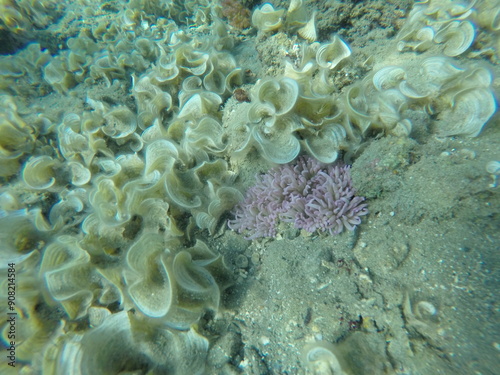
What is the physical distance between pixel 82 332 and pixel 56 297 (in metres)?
0.39

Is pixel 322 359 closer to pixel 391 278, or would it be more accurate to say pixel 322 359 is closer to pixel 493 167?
pixel 391 278

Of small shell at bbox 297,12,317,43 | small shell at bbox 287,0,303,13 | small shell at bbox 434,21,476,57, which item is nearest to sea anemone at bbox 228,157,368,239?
small shell at bbox 434,21,476,57

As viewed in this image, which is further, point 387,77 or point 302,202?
point 387,77

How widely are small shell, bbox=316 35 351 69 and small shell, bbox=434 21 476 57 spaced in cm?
113

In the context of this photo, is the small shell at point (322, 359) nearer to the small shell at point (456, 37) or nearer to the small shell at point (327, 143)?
the small shell at point (327, 143)

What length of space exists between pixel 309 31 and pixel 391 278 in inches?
136

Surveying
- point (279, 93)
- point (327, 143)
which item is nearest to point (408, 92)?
point (327, 143)

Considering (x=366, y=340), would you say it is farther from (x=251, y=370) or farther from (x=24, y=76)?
(x=24, y=76)

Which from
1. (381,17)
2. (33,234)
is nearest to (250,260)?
(33,234)

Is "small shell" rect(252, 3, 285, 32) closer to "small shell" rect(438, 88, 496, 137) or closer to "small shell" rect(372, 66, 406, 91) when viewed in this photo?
"small shell" rect(372, 66, 406, 91)

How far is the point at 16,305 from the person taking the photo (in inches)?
81.8

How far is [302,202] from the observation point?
8.14 feet

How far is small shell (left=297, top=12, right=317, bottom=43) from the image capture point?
11.4ft

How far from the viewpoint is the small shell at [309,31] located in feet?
11.4
